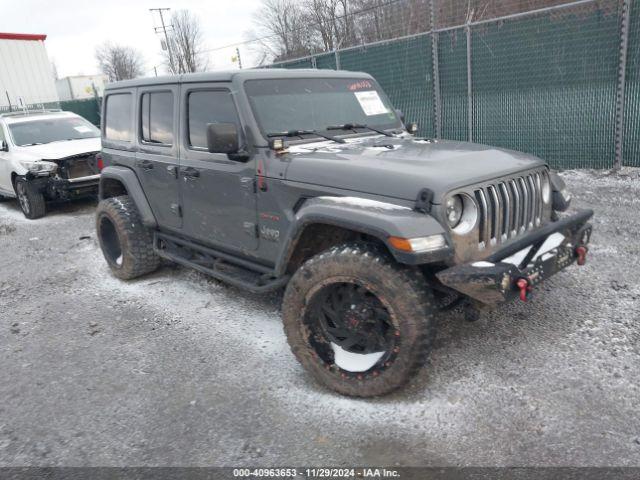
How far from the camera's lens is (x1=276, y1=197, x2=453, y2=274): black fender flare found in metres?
2.69

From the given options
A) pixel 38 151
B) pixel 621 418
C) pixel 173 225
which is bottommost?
pixel 621 418

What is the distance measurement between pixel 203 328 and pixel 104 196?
234 centimetres

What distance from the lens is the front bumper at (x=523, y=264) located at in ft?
8.89

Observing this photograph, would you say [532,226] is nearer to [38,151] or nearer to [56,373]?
[56,373]

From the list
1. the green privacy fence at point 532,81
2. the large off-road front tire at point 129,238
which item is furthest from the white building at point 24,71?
the large off-road front tire at point 129,238

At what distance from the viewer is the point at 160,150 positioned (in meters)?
4.56

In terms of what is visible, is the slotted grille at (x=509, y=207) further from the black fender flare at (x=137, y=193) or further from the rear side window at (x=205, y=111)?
the black fender flare at (x=137, y=193)

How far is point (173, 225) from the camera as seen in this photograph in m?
4.68

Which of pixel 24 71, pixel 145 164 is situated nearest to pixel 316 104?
pixel 145 164

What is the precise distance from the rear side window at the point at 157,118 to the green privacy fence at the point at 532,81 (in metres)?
6.16

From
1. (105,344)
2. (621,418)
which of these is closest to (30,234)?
(105,344)

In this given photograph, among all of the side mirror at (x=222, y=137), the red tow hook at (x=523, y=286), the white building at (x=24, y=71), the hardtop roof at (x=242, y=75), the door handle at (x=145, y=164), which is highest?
the white building at (x=24, y=71)

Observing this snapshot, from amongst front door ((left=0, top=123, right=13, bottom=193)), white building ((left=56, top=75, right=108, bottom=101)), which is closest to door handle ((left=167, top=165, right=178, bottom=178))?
front door ((left=0, top=123, right=13, bottom=193))

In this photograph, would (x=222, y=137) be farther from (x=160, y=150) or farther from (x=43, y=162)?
(x=43, y=162)
